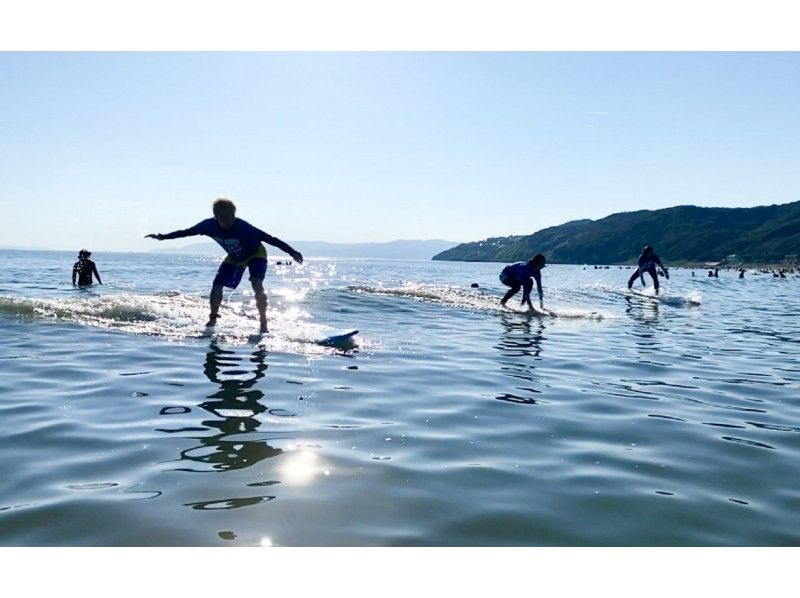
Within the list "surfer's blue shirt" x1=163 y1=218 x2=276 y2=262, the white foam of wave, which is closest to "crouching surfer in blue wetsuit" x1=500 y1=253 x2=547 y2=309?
the white foam of wave

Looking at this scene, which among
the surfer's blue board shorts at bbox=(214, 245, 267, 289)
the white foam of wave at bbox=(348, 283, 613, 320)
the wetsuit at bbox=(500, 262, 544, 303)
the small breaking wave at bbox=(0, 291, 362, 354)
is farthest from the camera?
the white foam of wave at bbox=(348, 283, 613, 320)

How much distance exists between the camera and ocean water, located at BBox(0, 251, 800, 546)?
359 cm

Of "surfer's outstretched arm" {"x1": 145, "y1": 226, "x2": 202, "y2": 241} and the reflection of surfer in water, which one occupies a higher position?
"surfer's outstretched arm" {"x1": 145, "y1": 226, "x2": 202, "y2": 241}

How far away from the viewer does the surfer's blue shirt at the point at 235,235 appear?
12094mm

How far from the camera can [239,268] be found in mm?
12766

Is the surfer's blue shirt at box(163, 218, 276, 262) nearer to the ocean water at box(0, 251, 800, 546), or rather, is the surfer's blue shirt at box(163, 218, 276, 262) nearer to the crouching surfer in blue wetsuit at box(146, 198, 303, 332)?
the crouching surfer in blue wetsuit at box(146, 198, 303, 332)

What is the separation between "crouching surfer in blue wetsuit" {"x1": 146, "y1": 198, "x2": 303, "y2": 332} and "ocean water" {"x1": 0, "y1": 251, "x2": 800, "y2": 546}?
48.3 inches

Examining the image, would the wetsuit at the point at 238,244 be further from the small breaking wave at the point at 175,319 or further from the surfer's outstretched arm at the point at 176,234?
the small breaking wave at the point at 175,319

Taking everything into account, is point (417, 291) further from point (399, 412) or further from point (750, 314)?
point (399, 412)

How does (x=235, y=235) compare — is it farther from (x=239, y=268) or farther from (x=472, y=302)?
(x=472, y=302)

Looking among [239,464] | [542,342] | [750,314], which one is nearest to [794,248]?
[750,314]

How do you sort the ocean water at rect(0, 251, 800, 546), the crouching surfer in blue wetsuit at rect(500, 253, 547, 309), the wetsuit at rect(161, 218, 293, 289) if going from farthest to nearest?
the crouching surfer in blue wetsuit at rect(500, 253, 547, 309) < the wetsuit at rect(161, 218, 293, 289) < the ocean water at rect(0, 251, 800, 546)

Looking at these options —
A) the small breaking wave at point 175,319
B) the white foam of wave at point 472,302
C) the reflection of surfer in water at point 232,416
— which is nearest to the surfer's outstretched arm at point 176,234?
the small breaking wave at point 175,319

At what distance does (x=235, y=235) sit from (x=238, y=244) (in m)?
0.24
